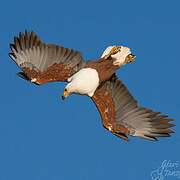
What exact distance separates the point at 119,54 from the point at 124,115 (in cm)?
163

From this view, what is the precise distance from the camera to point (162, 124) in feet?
36.9

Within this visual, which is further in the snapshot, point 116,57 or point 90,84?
point 116,57

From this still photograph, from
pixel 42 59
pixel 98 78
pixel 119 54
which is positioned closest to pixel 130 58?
pixel 119 54

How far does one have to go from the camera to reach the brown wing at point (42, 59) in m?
11.7

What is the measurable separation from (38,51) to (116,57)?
1.95 m

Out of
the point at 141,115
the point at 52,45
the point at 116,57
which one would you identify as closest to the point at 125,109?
the point at 141,115

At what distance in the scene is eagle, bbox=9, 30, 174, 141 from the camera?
11.2 metres

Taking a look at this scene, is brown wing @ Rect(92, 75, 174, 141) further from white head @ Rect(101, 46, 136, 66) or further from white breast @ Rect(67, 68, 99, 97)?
white head @ Rect(101, 46, 136, 66)

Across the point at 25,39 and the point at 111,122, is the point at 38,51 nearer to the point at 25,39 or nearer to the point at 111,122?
the point at 25,39

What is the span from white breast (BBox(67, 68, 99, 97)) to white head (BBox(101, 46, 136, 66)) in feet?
2.72

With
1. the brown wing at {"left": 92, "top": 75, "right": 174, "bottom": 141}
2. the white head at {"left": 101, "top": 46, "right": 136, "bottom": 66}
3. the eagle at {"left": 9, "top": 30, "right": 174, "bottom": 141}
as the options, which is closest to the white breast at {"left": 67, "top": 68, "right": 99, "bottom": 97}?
the eagle at {"left": 9, "top": 30, "right": 174, "bottom": 141}

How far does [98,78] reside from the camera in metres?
11.4

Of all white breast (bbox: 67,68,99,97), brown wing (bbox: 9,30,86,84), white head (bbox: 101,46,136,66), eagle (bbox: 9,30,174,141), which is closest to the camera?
white breast (bbox: 67,68,99,97)

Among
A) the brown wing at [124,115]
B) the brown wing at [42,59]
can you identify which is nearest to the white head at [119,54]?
the brown wing at [124,115]
